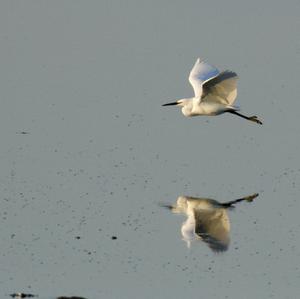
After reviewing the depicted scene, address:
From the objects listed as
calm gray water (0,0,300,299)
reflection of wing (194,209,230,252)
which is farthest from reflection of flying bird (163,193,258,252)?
calm gray water (0,0,300,299)

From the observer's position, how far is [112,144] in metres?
19.2

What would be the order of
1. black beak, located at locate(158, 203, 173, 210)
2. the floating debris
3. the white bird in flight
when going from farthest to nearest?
the white bird in flight → black beak, located at locate(158, 203, 173, 210) → the floating debris

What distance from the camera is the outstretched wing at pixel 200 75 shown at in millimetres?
18578

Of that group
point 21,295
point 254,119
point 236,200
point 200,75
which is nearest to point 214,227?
point 236,200

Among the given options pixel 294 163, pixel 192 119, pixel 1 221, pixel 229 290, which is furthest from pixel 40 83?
pixel 229 290

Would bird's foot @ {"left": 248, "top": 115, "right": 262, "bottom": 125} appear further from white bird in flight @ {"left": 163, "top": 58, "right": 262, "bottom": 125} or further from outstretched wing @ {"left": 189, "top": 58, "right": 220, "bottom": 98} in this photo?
outstretched wing @ {"left": 189, "top": 58, "right": 220, "bottom": 98}

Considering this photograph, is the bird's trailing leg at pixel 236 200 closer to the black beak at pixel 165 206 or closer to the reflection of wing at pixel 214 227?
the reflection of wing at pixel 214 227

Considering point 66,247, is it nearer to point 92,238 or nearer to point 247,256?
point 92,238

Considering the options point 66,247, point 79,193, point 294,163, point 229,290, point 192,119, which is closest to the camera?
point 229,290

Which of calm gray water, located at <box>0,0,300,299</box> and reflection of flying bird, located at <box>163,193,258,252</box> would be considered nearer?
calm gray water, located at <box>0,0,300,299</box>

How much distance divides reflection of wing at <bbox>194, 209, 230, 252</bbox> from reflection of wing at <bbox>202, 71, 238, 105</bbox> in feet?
7.47

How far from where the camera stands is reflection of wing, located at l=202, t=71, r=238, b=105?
1742 centimetres

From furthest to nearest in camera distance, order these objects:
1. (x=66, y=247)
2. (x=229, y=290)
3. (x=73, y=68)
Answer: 1. (x=73, y=68)
2. (x=66, y=247)
3. (x=229, y=290)

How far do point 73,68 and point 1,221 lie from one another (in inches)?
369
